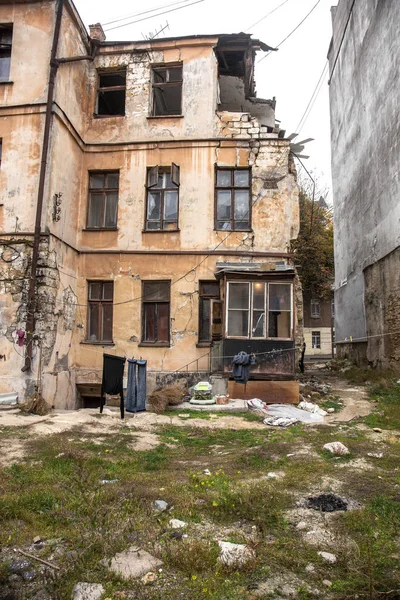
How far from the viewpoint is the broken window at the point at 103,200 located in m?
12.8

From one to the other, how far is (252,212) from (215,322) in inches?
141

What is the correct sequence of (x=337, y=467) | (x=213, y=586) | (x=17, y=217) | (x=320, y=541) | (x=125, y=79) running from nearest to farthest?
(x=213, y=586)
(x=320, y=541)
(x=337, y=467)
(x=17, y=217)
(x=125, y=79)

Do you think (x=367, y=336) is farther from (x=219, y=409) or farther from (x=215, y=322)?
(x=219, y=409)

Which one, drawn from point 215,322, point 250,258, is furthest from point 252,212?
point 215,322

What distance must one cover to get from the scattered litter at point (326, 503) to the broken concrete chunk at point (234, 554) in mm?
1166

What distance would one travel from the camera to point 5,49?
38.4ft

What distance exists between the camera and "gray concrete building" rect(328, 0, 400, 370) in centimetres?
1270

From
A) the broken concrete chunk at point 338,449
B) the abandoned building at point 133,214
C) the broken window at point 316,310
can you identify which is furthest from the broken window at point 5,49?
the broken window at point 316,310

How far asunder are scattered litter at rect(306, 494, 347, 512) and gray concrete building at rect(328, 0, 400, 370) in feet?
29.9

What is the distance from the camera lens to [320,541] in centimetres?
338

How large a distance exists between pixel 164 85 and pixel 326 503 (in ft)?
42.7

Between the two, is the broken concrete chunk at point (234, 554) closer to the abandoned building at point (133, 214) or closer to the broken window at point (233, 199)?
the abandoned building at point (133, 214)

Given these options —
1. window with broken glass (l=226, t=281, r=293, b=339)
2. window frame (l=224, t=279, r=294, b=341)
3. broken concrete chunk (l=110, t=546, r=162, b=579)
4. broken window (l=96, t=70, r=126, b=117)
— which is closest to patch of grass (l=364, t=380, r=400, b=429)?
window frame (l=224, t=279, r=294, b=341)

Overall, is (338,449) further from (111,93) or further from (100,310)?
(111,93)
